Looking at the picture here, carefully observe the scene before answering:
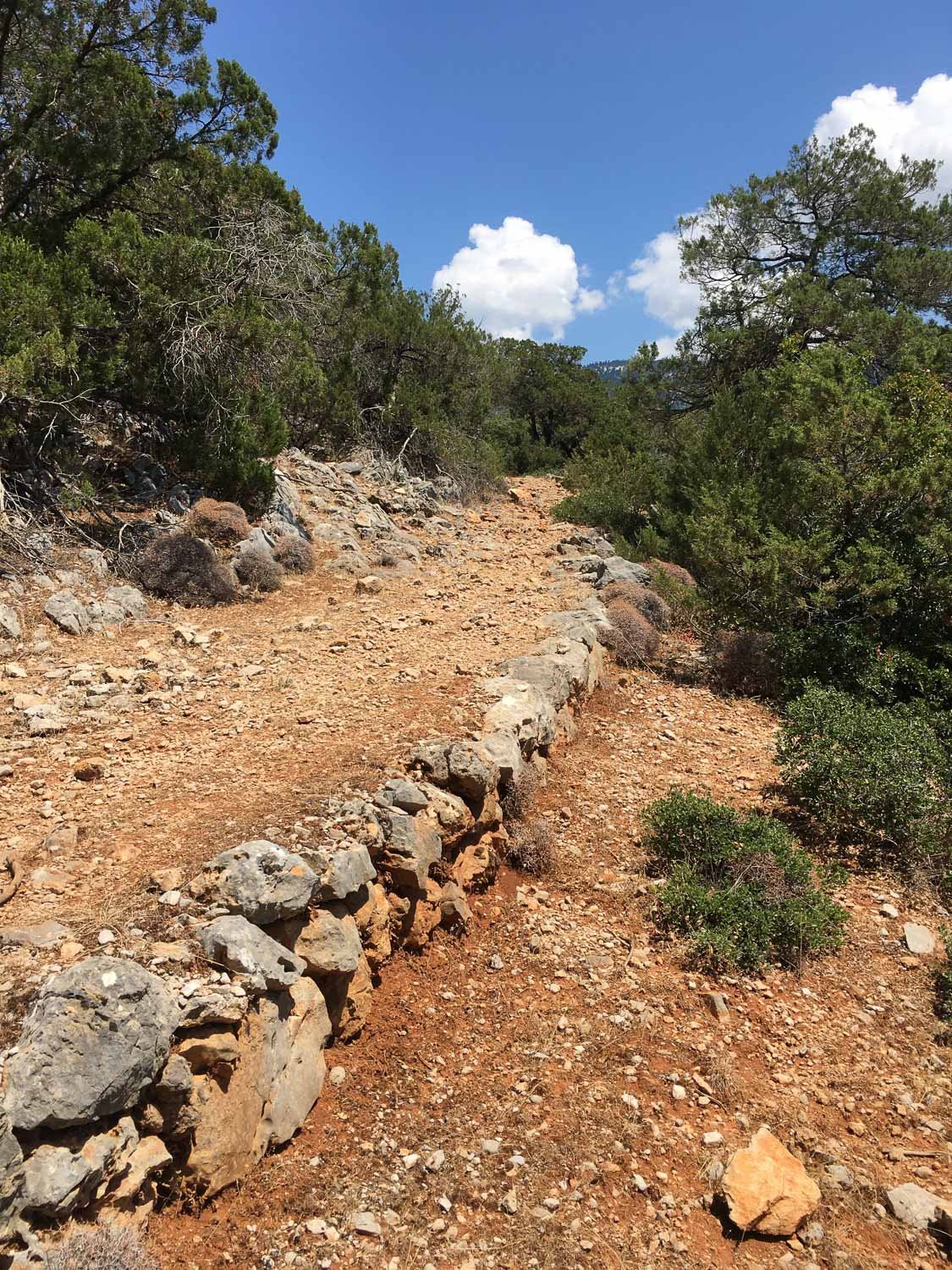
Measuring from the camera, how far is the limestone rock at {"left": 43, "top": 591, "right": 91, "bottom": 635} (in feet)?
22.6

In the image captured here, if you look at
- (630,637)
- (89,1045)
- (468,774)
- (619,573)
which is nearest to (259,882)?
(89,1045)

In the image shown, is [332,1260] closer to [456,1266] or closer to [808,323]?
[456,1266]

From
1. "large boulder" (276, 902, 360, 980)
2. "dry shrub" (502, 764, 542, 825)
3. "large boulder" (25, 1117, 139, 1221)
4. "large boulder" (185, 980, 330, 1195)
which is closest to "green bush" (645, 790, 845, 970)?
"dry shrub" (502, 764, 542, 825)

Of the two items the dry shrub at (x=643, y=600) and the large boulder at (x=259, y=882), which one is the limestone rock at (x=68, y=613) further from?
the dry shrub at (x=643, y=600)

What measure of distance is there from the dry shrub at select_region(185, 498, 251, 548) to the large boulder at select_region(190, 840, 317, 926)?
21.6 ft

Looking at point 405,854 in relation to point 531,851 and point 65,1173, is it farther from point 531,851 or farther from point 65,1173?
point 65,1173

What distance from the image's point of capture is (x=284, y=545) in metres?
10.2

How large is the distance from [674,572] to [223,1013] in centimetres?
1059

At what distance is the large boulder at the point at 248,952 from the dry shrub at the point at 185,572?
18.6 feet

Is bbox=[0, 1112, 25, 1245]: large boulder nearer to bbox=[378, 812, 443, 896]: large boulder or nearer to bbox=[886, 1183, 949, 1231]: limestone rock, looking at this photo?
bbox=[378, 812, 443, 896]: large boulder

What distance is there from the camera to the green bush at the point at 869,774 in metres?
5.67

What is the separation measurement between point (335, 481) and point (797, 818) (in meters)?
9.85

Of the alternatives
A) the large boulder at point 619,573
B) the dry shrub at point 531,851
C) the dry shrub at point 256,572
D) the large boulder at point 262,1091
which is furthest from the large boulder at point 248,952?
the large boulder at point 619,573

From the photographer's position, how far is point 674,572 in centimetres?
1230
